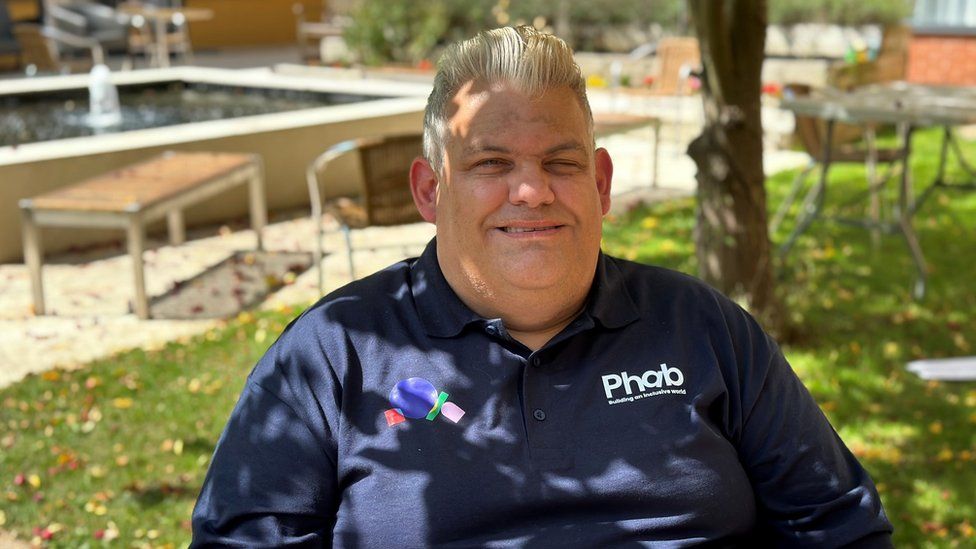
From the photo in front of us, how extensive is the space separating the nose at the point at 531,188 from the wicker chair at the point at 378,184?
407cm

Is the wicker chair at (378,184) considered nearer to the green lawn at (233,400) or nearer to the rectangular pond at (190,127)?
the green lawn at (233,400)

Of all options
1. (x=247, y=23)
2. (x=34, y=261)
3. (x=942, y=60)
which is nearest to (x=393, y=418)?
(x=34, y=261)

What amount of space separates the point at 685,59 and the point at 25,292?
7040mm

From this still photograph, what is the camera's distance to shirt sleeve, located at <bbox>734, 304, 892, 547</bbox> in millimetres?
2311

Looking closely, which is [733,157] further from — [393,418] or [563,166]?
A: [393,418]

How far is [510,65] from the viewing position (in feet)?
7.76

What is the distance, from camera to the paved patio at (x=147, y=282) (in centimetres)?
598

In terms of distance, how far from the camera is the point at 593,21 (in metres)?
16.7

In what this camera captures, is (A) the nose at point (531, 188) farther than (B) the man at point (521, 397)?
Yes

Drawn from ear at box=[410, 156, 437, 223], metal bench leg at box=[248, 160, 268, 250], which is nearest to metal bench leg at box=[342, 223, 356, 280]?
metal bench leg at box=[248, 160, 268, 250]

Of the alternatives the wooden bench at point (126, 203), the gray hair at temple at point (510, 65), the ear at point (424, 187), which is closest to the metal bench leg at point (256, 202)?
the wooden bench at point (126, 203)

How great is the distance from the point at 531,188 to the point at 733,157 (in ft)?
10.2

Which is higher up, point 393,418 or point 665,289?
point 665,289

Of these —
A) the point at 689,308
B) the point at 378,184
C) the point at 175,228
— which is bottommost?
the point at 175,228
